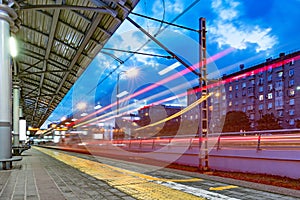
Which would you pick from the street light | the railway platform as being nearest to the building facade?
the street light

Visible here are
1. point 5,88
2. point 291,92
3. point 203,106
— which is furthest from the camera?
point 291,92

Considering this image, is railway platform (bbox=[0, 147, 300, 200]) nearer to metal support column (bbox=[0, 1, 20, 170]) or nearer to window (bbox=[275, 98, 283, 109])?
metal support column (bbox=[0, 1, 20, 170])

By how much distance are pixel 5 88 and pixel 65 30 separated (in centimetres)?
364

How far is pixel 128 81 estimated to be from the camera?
1850 centimetres

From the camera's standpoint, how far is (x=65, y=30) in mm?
10812

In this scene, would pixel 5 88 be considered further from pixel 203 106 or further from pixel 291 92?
pixel 291 92

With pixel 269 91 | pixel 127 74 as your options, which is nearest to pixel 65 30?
pixel 127 74

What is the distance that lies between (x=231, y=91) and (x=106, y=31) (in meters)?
66.8

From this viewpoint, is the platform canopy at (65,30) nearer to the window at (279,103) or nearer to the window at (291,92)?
the window at (291,92)

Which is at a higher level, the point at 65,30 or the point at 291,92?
the point at 291,92

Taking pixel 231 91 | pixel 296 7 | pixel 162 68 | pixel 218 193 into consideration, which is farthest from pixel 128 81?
pixel 296 7

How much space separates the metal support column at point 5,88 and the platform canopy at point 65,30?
487mm

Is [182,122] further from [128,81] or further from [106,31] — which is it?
[106,31]

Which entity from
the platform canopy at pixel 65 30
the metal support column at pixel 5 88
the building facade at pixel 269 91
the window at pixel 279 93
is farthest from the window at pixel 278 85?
the metal support column at pixel 5 88
